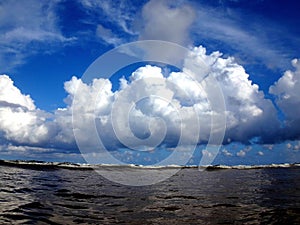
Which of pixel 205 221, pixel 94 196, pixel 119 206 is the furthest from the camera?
pixel 94 196

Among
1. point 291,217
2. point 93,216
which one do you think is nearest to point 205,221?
point 291,217

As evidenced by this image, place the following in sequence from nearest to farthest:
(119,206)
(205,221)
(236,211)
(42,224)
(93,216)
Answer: (42,224)
(205,221)
(93,216)
(236,211)
(119,206)

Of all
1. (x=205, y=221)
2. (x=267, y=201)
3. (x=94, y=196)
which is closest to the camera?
(x=205, y=221)

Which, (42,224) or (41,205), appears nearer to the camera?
(42,224)

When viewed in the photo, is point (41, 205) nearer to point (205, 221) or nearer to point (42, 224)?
point (42, 224)

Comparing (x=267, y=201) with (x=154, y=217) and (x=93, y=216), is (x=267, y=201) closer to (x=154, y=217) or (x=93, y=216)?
(x=154, y=217)

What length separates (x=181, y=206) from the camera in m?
19.2

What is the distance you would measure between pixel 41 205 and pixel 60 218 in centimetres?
389

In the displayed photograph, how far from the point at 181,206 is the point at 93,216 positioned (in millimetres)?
6007

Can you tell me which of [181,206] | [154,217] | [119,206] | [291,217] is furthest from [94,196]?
[291,217]

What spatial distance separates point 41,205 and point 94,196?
5757mm

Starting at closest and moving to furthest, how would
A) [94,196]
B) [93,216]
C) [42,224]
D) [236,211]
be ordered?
1. [42,224]
2. [93,216]
3. [236,211]
4. [94,196]

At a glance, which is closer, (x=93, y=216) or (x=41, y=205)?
(x=93, y=216)

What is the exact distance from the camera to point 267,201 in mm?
21031
